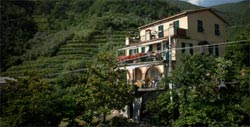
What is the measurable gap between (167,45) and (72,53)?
30441mm

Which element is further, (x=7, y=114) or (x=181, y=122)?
(x=7, y=114)

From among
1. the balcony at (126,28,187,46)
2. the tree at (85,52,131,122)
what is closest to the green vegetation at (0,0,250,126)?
the tree at (85,52,131,122)

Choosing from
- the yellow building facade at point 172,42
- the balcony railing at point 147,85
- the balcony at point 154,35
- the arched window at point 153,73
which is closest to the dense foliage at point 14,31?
the balcony at point 154,35

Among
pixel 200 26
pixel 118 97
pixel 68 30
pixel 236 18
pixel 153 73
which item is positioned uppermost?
pixel 236 18

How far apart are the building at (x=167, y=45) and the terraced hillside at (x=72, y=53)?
61.5ft

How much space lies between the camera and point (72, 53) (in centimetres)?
6250

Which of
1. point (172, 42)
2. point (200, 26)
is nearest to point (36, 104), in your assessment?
point (172, 42)

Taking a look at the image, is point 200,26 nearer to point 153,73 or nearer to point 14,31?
point 153,73

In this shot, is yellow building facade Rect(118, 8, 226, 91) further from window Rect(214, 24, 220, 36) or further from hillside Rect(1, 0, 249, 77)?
hillside Rect(1, 0, 249, 77)

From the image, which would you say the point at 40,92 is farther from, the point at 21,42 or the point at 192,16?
the point at 21,42

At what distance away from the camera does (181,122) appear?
26641 millimetres

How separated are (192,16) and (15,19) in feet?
167

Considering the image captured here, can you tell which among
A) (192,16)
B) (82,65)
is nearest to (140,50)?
(192,16)

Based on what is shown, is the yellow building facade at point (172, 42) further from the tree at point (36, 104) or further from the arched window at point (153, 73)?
the tree at point (36, 104)
